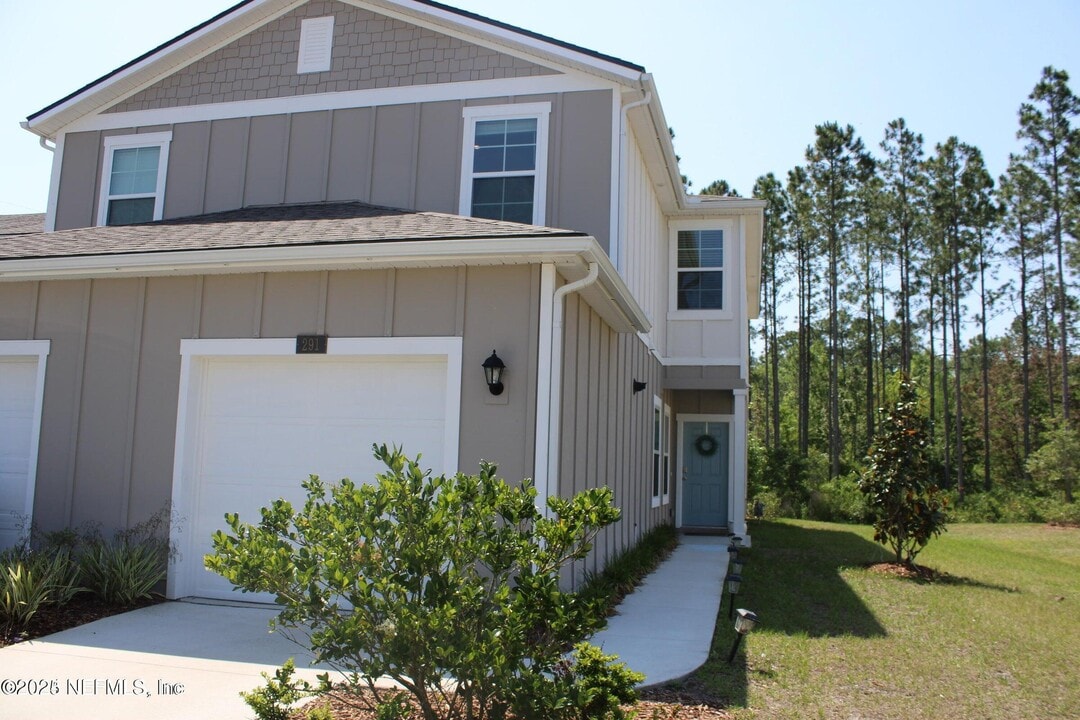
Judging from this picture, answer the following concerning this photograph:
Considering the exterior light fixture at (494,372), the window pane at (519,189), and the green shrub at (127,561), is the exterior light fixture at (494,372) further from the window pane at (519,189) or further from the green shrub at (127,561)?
the green shrub at (127,561)

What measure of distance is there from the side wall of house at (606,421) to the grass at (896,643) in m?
1.63

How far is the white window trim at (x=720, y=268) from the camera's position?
13.5 metres

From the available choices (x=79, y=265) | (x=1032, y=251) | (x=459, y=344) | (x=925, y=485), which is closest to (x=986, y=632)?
(x=925, y=485)

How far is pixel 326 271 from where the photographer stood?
288 inches


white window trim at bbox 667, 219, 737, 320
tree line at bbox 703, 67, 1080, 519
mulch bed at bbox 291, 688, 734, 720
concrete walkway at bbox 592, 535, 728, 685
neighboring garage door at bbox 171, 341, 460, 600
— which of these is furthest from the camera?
tree line at bbox 703, 67, 1080, 519

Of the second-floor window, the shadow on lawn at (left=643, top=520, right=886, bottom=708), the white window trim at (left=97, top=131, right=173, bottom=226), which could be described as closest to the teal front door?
the shadow on lawn at (left=643, top=520, right=886, bottom=708)

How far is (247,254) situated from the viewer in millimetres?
7105

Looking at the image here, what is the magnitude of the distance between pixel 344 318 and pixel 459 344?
3.65 ft

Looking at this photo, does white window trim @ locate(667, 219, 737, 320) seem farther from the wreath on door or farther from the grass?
the grass

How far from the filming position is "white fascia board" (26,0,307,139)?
10086 millimetres

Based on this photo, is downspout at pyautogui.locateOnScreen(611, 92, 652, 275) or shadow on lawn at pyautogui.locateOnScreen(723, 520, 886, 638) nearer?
shadow on lawn at pyautogui.locateOnScreen(723, 520, 886, 638)

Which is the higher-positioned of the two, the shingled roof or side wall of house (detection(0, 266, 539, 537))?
the shingled roof

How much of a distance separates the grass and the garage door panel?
3.17 metres

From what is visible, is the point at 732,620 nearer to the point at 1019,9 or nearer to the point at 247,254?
the point at 247,254
